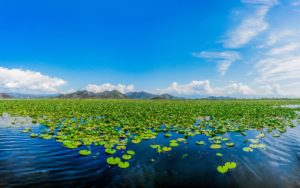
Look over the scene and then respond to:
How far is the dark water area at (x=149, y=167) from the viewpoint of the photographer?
6.30 metres

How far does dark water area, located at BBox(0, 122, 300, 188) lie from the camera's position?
20.7ft

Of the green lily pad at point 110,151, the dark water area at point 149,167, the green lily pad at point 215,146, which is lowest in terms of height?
the dark water area at point 149,167

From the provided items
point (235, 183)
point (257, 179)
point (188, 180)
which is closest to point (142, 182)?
point (188, 180)

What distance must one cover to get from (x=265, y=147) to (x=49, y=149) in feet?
31.5

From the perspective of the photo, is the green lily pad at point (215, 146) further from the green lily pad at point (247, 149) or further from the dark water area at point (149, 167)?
the green lily pad at point (247, 149)

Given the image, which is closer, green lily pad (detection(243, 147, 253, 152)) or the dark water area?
the dark water area

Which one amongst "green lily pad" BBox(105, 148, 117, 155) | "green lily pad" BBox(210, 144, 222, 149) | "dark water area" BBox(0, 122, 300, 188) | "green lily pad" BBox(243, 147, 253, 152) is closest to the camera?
"dark water area" BBox(0, 122, 300, 188)

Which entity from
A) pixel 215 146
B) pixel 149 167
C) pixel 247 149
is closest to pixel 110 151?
pixel 149 167

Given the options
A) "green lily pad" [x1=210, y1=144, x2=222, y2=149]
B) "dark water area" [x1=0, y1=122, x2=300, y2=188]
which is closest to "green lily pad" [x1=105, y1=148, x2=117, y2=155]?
"dark water area" [x1=0, y1=122, x2=300, y2=188]

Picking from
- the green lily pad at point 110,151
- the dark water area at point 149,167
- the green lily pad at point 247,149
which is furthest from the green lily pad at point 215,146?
the green lily pad at point 110,151

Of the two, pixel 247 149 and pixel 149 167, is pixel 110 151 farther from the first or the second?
pixel 247 149

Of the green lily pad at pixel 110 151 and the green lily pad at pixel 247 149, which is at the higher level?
the green lily pad at pixel 110 151

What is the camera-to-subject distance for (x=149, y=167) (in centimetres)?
752

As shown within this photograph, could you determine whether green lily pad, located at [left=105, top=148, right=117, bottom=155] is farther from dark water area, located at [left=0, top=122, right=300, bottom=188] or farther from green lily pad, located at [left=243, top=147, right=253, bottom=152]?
green lily pad, located at [left=243, top=147, right=253, bottom=152]
